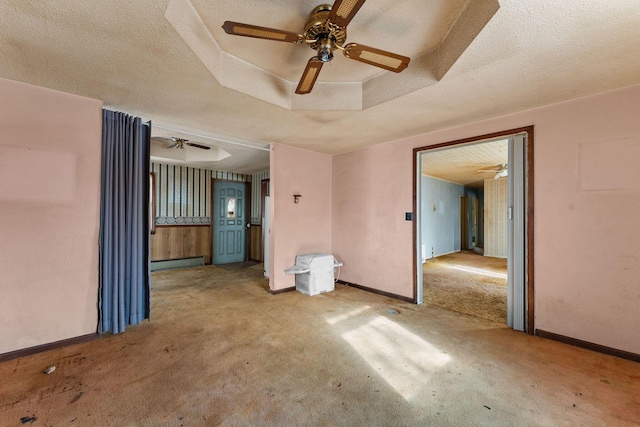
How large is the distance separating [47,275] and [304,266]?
2.95m

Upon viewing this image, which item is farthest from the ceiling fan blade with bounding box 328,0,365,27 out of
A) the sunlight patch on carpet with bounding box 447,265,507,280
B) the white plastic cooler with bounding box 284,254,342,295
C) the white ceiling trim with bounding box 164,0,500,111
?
the sunlight patch on carpet with bounding box 447,265,507,280

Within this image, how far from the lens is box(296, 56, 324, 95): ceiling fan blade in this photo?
1949 mm

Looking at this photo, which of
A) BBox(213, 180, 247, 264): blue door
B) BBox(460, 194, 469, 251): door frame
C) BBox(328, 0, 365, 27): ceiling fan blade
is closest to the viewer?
BBox(328, 0, 365, 27): ceiling fan blade

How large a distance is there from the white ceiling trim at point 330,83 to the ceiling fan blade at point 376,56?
0.46 meters

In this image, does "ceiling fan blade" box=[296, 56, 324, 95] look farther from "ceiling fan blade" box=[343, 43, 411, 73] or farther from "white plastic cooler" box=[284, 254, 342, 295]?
"white plastic cooler" box=[284, 254, 342, 295]

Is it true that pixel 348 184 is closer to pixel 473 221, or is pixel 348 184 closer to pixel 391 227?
pixel 391 227

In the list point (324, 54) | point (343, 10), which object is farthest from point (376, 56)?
point (343, 10)


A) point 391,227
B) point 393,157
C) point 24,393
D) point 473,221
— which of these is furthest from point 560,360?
point 473,221

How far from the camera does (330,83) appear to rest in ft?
9.37

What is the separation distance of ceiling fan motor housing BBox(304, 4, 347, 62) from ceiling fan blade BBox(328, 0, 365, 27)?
0.09m

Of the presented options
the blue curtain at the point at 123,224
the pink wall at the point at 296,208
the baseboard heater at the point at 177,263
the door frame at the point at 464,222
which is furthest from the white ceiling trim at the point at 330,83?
the door frame at the point at 464,222

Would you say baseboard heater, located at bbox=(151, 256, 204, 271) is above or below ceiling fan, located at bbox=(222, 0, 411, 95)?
below

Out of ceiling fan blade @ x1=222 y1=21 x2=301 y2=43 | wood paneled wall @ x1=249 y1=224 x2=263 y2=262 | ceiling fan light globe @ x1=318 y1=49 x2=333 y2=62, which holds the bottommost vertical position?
wood paneled wall @ x1=249 y1=224 x2=263 y2=262

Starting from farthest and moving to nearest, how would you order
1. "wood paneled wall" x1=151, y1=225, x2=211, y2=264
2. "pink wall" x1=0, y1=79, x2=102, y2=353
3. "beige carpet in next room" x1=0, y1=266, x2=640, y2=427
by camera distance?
"wood paneled wall" x1=151, y1=225, x2=211, y2=264
"pink wall" x1=0, y1=79, x2=102, y2=353
"beige carpet in next room" x1=0, y1=266, x2=640, y2=427
